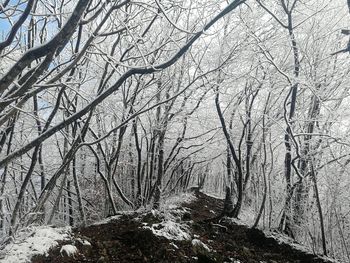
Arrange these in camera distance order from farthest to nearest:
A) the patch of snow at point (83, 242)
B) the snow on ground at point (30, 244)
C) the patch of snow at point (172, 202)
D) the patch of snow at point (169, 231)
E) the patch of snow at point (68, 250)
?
the patch of snow at point (172, 202) < the patch of snow at point (169, 231) < the patch of snow at point (83, 242) < the patch of snow at point (68, 250) < the snow on ground at point (30, 244)

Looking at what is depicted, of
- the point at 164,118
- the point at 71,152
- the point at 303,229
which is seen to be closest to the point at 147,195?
the point at 164,118

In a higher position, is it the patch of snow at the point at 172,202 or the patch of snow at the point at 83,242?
the patch of snow at the point at 172,202

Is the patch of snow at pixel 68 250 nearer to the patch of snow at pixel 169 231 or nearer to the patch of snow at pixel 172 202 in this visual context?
the patch of snow at pixel 169 231

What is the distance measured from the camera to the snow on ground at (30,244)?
432 centimetres

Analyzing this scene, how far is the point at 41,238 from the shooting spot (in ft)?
16.7

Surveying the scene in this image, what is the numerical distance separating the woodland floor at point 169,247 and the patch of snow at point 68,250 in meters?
0.06

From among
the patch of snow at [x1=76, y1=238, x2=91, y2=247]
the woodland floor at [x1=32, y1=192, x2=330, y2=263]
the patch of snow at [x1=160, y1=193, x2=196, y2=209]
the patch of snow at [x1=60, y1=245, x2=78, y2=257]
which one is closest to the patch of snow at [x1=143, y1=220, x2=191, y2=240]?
the woodland floor at [x1=32, y1=192, x2=330, y2=263]

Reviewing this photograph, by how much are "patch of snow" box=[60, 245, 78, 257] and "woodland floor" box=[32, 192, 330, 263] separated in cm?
6

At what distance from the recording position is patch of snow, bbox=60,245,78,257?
15.7 ft

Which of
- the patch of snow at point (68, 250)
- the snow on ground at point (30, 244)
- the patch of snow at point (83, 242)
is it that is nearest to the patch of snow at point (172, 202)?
the patch of snow at point (83, 242)

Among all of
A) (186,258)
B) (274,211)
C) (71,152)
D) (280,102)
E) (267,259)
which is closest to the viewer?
(71,152)

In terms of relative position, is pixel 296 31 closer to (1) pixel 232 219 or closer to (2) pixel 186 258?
(1) pixel 232 219

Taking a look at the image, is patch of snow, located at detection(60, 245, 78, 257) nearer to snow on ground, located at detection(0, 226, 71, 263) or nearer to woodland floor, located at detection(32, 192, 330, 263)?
woodland floor, located at detection(32, 192, 330, 263)

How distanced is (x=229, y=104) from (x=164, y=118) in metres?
2.36
